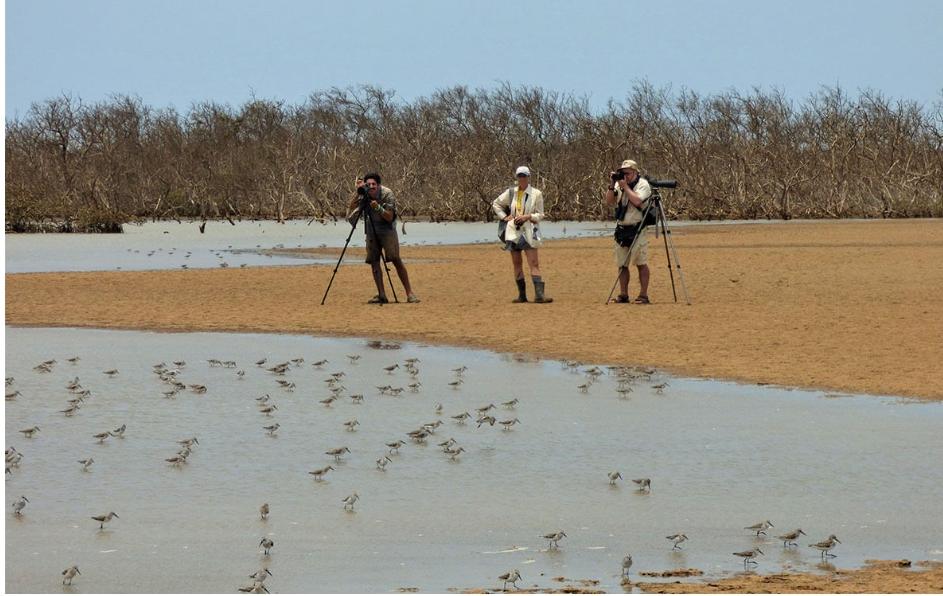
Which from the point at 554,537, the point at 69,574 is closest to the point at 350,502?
the point at 554,537

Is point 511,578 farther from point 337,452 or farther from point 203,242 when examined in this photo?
point 203,242

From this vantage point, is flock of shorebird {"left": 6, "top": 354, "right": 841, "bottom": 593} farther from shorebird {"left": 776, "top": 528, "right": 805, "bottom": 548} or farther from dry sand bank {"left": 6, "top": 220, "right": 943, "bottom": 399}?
dry sand bank {"left": 6, "top": 220, "right": 943, "bottom": 399}

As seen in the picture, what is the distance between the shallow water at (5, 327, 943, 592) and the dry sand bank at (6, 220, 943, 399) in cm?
184

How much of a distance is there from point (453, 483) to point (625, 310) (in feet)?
34.0

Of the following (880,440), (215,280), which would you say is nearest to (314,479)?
(880,440)

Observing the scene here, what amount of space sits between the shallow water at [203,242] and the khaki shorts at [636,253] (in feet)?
40.4

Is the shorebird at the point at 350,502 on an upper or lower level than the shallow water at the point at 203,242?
upper

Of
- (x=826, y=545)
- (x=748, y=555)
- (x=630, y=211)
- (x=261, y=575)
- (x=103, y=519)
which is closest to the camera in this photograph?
(x=261, y=575)

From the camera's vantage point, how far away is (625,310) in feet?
63.7

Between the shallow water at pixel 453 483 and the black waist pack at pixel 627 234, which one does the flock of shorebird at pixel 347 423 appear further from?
the black waist pack at pixel 627 234

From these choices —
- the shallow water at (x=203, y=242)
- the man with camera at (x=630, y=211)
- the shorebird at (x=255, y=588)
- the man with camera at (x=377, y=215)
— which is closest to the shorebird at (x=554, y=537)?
the shorebird at (x=255, y=588)

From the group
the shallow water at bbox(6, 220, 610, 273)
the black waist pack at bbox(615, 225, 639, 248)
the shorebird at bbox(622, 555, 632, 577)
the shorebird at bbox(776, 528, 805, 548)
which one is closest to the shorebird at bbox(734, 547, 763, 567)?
the shorebird at bbox(776, 528, 805, 548)

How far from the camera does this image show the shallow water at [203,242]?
32031 millimetres

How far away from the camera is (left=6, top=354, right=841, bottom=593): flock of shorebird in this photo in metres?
7.39
